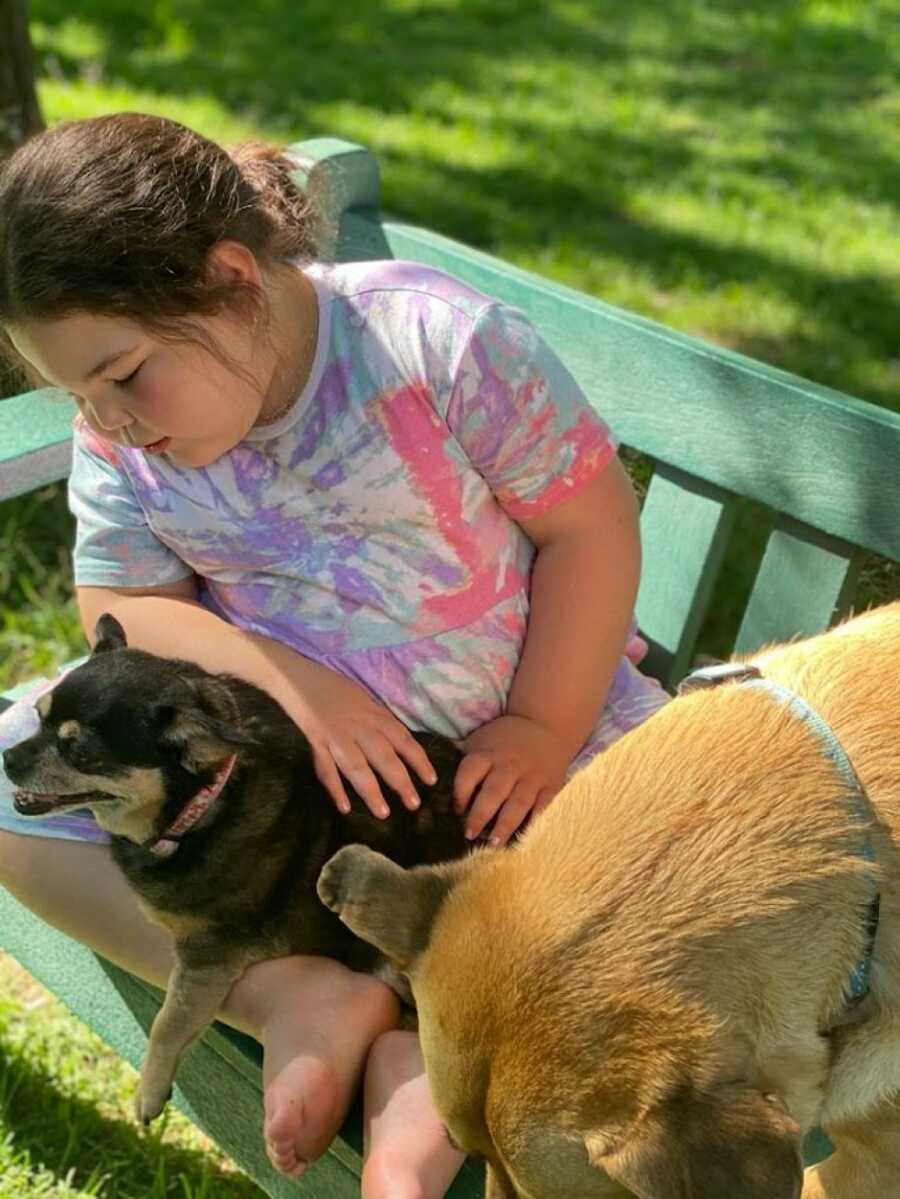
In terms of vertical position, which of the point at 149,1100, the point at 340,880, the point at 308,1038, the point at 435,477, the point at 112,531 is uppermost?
the point at 435,477

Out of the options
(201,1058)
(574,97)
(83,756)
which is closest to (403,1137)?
(201,1058)

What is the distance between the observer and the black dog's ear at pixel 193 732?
2928 mm

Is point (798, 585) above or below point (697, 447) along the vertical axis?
below

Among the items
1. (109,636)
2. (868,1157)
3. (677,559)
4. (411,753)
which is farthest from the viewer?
(677,559)

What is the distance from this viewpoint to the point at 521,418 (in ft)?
10.3

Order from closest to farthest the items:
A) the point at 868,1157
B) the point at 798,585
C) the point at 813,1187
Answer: the point at 868,1157
the point at 813,1187
the point at 798,585

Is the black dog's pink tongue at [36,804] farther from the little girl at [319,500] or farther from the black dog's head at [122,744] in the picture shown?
the little girl at [319,500]

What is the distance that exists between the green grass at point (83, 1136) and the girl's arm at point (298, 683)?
105cm

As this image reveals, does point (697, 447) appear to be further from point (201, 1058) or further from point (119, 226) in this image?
point (201, 1058)

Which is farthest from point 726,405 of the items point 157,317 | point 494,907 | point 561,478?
point 494,907

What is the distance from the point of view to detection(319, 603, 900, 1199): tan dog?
2055 mm

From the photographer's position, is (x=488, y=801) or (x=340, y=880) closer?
(x=340, y=880)

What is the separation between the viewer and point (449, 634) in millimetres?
3260

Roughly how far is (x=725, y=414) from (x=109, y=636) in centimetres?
134
